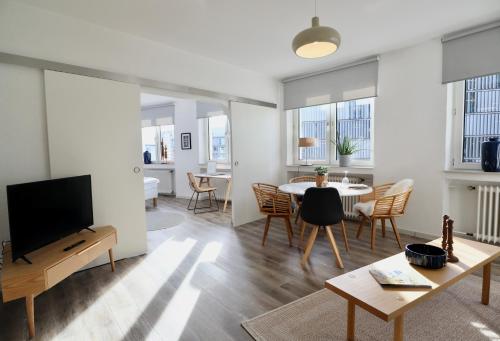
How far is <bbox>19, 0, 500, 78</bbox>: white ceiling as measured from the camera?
98.9 inches

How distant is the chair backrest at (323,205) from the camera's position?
2713 mm

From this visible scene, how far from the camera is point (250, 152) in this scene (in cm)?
461

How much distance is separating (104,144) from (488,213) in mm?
4568

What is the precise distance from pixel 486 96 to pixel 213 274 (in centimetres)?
390

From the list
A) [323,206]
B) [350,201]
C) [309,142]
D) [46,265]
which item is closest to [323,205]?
[323,206]

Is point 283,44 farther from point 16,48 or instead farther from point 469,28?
point 16,48

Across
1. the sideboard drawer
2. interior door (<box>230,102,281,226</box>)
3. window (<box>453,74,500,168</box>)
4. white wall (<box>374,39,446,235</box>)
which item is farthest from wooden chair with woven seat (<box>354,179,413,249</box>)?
the sideboard drawer

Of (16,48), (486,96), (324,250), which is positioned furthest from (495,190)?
(16,48)

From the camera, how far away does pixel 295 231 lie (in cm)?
402

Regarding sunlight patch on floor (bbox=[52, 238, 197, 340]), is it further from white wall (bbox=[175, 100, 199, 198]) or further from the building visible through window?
the building visible through window

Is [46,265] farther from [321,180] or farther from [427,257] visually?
[321,180]

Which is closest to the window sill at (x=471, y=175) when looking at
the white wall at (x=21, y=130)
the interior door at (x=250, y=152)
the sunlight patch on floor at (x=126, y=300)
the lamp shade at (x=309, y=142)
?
the lamp shade at (x=309, y=142)

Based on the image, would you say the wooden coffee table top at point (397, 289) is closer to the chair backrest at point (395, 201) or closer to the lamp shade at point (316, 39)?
the chair backrest at point (395, 201)

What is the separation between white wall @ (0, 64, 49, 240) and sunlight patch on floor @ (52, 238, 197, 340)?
1098 mm
